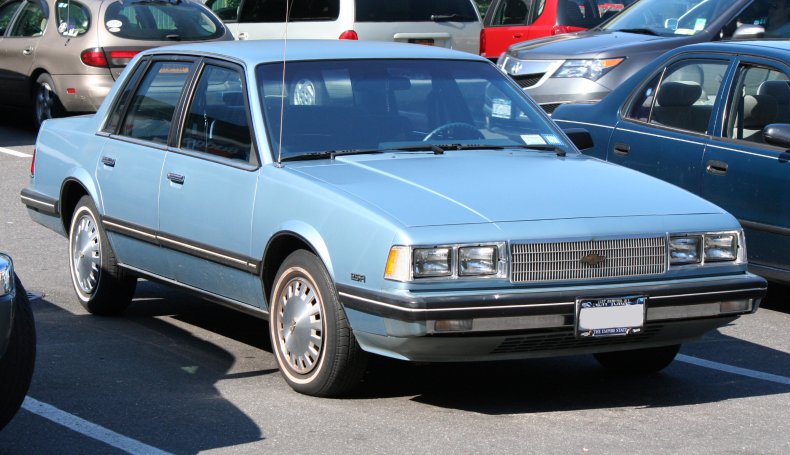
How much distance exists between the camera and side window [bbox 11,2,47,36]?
16.5m

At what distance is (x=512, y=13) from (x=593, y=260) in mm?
15464

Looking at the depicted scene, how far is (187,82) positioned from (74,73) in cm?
863

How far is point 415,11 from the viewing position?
56.4 ft

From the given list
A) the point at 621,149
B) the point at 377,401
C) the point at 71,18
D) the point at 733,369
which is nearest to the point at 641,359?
the point at 733,369

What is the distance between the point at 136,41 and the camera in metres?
15.5

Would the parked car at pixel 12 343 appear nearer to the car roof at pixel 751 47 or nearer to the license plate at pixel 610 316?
the license plate at pixel 610 316

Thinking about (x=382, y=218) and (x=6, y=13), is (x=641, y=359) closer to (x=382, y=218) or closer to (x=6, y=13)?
(x=382, y=218)

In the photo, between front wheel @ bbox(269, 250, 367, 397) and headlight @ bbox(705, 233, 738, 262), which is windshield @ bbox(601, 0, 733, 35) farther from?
front wheel @ bbox(269, 250, 367, 397)

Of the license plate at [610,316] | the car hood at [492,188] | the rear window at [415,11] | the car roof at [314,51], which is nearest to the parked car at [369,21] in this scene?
the rear window at [415,11]

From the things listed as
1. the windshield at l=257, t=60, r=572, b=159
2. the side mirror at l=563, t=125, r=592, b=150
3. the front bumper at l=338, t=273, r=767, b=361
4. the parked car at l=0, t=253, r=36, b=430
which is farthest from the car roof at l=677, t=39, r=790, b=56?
the parked car at l=0, t=253, r=36, b=430

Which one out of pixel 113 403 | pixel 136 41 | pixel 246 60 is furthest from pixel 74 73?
pixel 113 403

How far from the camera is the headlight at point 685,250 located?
5930 millimetres

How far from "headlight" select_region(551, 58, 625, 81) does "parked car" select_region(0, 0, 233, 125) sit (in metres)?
4.25

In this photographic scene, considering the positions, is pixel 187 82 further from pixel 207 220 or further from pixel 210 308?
pixel 210 308
